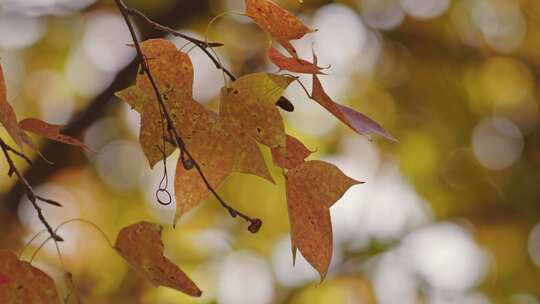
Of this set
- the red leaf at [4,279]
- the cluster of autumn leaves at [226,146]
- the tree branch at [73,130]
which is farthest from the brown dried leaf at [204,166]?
the tree branch at [73,130]

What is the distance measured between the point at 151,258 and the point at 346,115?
0.47 feet

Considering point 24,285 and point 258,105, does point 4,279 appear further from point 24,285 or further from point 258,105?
point 258,105

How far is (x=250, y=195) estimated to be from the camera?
6.00 ft

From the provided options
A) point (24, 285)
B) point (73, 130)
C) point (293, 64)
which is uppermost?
point (293, 64)

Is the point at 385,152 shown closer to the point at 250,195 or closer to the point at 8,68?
the point at 250,195

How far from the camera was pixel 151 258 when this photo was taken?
55cm

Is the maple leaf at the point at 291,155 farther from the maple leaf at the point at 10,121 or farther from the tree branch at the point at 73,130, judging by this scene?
the tree branch at the point at 73,130

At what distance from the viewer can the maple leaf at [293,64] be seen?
0.51 metres

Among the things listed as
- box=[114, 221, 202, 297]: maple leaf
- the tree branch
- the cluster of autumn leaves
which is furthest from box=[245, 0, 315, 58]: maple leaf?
the tree branch

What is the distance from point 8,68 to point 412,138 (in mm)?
790

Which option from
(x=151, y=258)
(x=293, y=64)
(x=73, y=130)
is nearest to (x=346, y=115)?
(x=293, y=64)

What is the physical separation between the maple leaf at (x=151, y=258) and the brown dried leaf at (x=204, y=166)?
0.8 inches

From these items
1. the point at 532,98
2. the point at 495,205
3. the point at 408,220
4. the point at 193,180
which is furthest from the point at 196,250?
the point at 193,180

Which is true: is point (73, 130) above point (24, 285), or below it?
below
